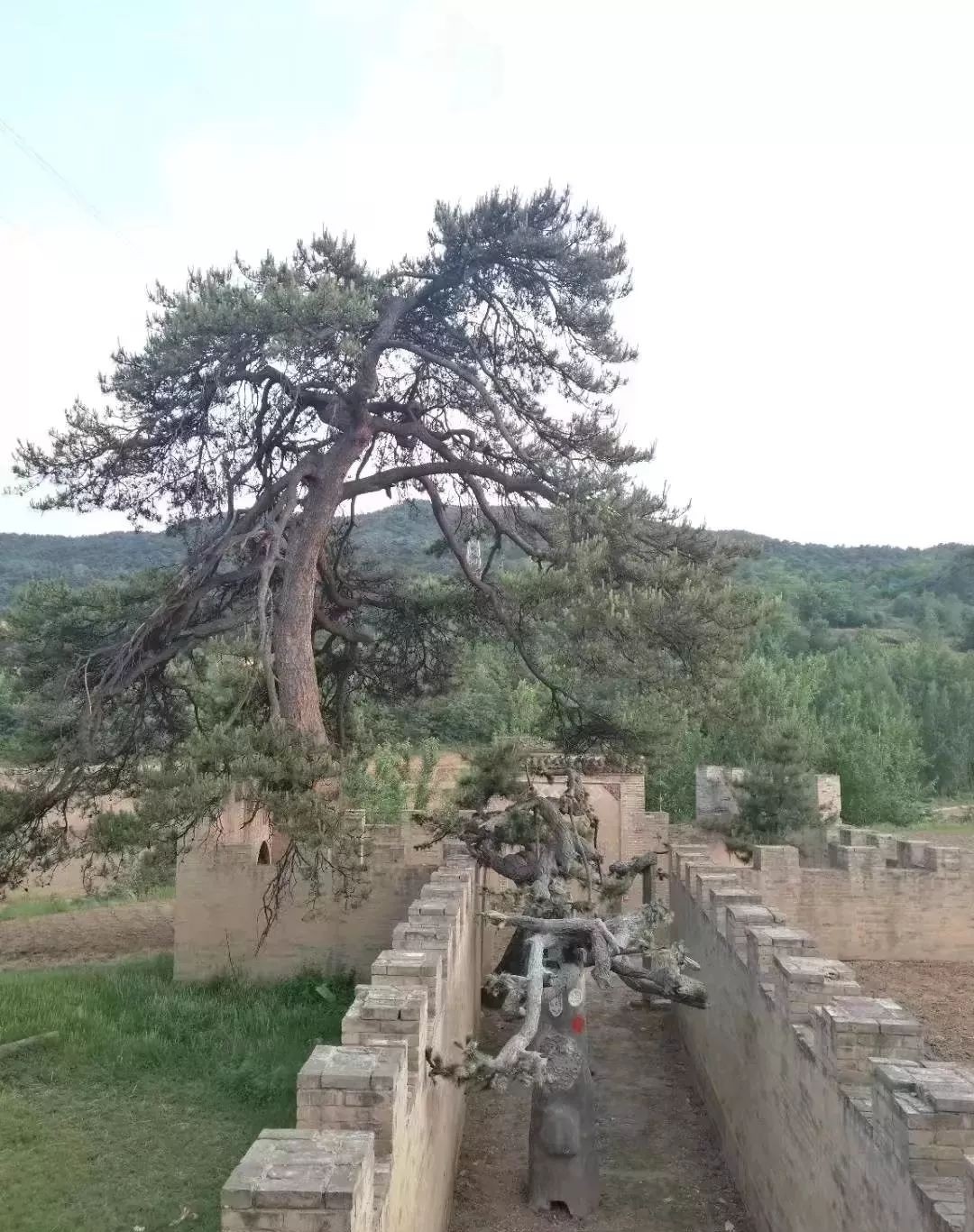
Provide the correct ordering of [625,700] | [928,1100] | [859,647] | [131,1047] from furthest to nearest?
[859,647] < [625,700] < [131,1047] < [928,1100]

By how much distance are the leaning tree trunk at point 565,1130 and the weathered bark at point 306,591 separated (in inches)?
196

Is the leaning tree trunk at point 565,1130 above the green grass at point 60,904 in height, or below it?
above

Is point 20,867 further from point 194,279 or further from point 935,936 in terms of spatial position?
point 935,936

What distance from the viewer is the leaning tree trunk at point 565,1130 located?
28.5 feet

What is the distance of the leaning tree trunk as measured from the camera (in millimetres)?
8672

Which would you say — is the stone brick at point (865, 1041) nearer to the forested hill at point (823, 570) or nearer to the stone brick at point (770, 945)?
the stone brick at point (770, 945)

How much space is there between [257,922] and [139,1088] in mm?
3806

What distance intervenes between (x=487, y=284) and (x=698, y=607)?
582 centimetres

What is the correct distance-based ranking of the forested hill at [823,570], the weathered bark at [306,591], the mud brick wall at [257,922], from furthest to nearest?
the forested hill at [823,570], the mud brick wall at [257,922], the weathered bark at [306,591]

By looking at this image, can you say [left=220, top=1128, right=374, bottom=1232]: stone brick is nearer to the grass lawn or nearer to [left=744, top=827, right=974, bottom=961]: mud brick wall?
the grass lawn

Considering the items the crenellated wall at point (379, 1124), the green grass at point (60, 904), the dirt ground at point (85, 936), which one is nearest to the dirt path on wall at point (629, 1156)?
the crenellated wall at point (379, 1124)

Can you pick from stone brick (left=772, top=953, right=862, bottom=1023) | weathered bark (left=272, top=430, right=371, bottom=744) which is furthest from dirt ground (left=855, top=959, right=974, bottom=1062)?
weathered bark (left=272, top=430, right=371, bottom=744)

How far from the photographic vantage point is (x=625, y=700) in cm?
1447

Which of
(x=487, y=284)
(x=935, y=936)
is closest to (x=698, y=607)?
(x=487, y=284)
